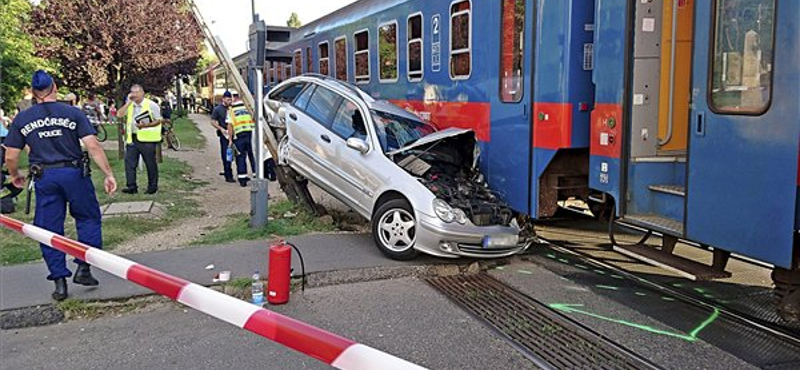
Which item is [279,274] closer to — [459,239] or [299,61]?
[459,239]

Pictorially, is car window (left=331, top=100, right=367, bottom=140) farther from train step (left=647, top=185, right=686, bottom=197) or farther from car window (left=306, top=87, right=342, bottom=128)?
train step (left=647, top=185, right=686, bottom=197)

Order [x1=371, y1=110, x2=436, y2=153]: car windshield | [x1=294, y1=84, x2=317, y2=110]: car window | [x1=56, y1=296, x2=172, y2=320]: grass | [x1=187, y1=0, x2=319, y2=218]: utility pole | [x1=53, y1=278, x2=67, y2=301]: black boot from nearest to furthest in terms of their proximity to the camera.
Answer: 1. [x1=56, y1=296, x2=172, y2=320]: grass
2. [x1=53, y1=278, x2=67, y2=301]: black boot
3. [x1=371, y1=110, x2=436, y2=153]: car windshield
4. [x1=294, y1=84, x2=317, y2=110]: car window
5. [x1=187, y1=0, x2=319, y2=218]: utility pole

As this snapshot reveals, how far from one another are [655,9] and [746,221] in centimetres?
226

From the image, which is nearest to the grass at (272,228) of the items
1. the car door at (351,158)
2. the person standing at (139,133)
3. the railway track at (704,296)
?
the car door at (351,158)

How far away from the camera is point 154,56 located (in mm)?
17906

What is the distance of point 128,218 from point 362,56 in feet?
15.8

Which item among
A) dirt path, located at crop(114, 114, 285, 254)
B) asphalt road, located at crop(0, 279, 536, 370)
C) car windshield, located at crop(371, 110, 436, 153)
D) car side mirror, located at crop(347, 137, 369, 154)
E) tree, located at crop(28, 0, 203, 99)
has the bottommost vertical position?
asphalt road, located at crop(0, 279, 536, 370)

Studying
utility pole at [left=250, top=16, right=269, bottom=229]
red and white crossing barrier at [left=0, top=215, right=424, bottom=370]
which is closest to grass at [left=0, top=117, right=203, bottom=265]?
utility pole at [left=250, top=16, right=269, bottom=229]

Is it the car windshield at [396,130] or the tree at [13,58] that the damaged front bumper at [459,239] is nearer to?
the car windshield at [396,130]

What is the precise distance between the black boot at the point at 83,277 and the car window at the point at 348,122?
316 centimetres

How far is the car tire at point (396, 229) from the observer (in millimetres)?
6918

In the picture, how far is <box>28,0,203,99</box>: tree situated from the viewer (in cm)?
1692

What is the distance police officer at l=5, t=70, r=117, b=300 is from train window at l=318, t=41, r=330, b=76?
8197mm

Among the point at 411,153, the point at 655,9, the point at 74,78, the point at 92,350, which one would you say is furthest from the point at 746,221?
the point at 74,78
